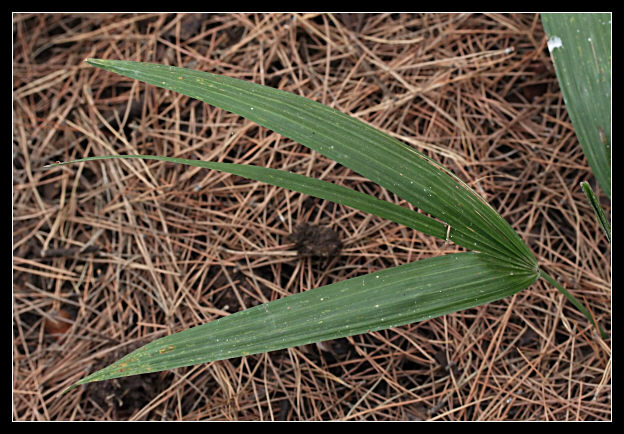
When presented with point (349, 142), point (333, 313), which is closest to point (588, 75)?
point (349, 142)

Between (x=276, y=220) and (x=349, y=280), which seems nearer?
(x=349, y=280)

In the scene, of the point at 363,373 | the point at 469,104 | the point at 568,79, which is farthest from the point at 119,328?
the point at 568,79

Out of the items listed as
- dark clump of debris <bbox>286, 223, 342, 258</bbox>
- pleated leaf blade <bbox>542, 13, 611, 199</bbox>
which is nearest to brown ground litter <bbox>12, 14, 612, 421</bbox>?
dark clump of debris <bbox>286, 223, 342, 258</bbox>

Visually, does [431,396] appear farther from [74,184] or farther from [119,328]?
[74,184]

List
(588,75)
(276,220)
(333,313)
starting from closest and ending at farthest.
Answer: (333,313) < (588,75) < (276,220)

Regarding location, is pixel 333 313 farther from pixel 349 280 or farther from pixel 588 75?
pixel 588 75
